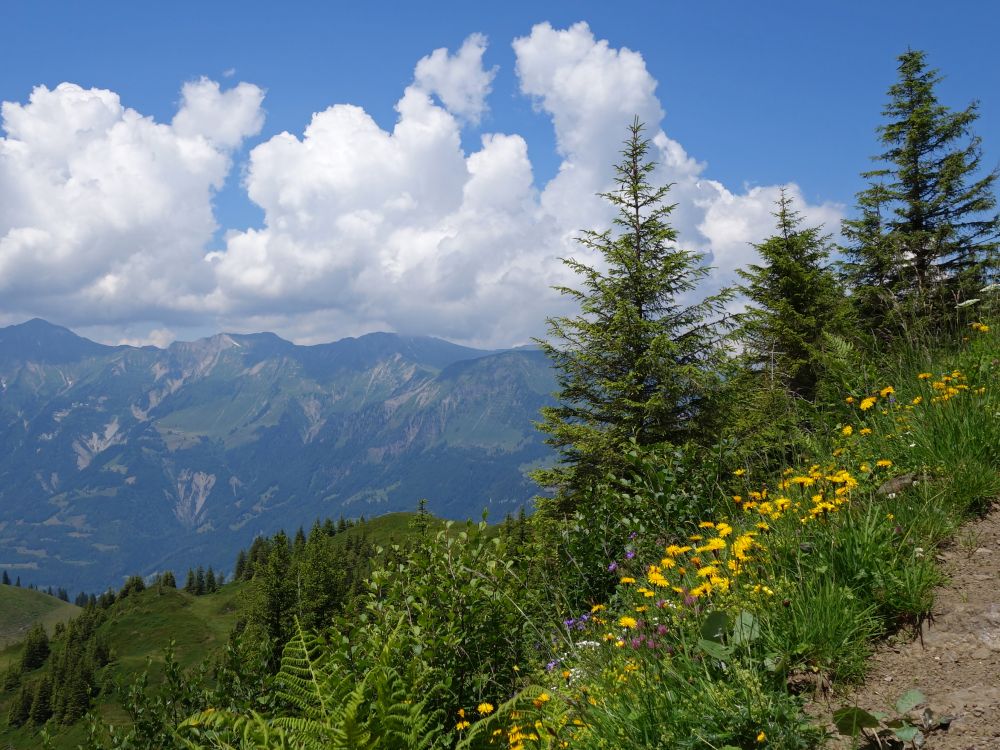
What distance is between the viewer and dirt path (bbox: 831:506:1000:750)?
2443mm

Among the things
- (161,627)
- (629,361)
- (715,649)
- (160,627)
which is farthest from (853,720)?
(161,627)

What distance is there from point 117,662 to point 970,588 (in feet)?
499

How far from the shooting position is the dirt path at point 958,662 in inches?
96.2

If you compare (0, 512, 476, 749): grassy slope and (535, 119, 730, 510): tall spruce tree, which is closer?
(535, 119, 730, 510): tall spruce tree

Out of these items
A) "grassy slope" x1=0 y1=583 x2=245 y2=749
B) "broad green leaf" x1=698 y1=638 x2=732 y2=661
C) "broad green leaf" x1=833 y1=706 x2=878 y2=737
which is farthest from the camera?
"grassy slope" x1=0 y1=583 x2=245 y2=749

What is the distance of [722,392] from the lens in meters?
16.8

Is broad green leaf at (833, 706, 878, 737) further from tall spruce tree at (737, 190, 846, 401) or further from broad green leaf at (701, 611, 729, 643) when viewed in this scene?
tall spruce tree at (737, 190, 846, 401)

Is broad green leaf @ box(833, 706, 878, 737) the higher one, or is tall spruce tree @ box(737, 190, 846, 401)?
tall spruce tree @ box(737, 190, 846, 401)

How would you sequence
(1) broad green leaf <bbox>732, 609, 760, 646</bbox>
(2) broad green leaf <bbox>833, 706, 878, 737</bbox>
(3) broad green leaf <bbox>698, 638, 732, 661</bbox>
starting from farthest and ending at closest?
(1) broad green leaf <bbox>732, 609, 760, 646</bbox>
(3) broad green leaf <bbox>698, 638, 732, 661</bbox>
(2) broad green leaf <bbox>833, 706, 878, 737</bbox>

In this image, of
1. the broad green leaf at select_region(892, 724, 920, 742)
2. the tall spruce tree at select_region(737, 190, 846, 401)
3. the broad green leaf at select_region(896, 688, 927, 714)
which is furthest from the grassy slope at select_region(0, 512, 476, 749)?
the broad green leaf at select_region(892, 724, 920, 742)

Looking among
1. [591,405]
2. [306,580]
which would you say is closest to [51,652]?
[306,580]

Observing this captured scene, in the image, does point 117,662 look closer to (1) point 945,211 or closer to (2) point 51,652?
(2) point 51,652

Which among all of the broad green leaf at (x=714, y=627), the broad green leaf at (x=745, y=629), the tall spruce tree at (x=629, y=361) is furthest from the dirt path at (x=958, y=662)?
the tall spruce tree at (x=629, y=361)

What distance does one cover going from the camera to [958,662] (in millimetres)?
2836
